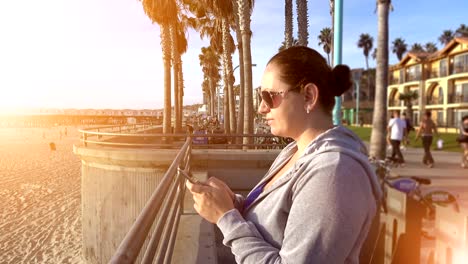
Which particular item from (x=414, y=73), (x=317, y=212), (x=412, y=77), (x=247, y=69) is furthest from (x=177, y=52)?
(x=412, y=77)

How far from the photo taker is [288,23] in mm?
18453

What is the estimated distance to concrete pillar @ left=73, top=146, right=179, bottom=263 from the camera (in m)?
9.10

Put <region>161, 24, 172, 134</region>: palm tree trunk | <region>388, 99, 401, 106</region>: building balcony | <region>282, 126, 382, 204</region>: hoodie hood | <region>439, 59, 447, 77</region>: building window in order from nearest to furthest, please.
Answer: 1. <region>282, 126, 382, 204</region>: hoodie hood
2. <region>161, 24, 172, 134</region>: palm tree trunk
3. <region>439, 59, 447, 77</region>: building window
4. <region>388, 99, 401, 106</region>: building balcony

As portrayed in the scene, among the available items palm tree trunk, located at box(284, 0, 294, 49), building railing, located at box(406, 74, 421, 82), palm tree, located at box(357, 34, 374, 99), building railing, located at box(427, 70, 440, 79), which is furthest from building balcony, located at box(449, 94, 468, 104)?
palm tree, located at box(357, 34, 374, 99)

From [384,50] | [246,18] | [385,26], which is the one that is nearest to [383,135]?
[384,50]

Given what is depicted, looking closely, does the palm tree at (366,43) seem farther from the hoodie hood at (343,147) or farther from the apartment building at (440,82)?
the hoodie hood at (343,147)

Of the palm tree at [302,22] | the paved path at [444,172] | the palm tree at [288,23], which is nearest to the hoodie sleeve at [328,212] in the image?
the paved path at [444,172]

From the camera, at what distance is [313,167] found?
1.29 m

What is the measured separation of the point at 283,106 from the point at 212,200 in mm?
496

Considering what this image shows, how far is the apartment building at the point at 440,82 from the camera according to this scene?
43281mm

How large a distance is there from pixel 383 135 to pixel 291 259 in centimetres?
1225

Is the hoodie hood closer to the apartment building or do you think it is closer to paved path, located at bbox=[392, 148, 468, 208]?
paved path, located at bbox=[392, 148, 468, 208]

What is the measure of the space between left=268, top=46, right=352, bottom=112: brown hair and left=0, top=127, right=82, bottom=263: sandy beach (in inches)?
516

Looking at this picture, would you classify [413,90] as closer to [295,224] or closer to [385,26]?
[385,26]
